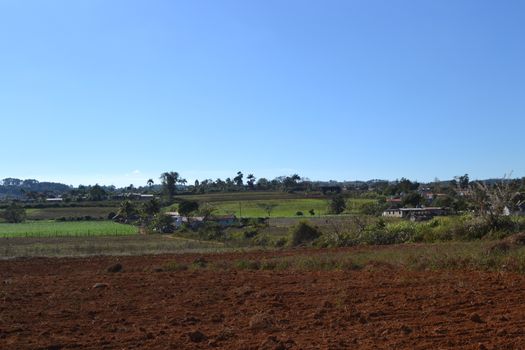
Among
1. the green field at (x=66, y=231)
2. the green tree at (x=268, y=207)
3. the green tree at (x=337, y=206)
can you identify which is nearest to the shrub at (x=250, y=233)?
the green field at (x=66, y=231)

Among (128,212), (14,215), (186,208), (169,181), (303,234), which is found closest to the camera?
(303,234)

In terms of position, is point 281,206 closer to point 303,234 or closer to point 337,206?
point 337,206

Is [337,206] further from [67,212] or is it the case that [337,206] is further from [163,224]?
[67,212]

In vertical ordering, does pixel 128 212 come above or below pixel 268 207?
below

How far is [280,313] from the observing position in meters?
12.0

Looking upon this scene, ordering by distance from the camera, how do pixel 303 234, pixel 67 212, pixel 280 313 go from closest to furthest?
pixel 280 313
pixel 303 234
pixel 67 212

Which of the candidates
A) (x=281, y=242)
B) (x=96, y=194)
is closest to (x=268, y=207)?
(x=281, y=242)

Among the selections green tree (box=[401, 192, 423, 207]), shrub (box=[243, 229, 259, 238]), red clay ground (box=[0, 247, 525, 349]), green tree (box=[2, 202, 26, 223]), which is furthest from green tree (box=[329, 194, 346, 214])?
red clay ground (box=[0, 247, 525, 349])

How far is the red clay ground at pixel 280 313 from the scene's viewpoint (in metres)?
9.27

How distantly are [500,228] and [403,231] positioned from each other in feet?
21.9

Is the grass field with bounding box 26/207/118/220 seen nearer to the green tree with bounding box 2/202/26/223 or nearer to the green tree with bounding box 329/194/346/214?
the green tree with bounding box 2/202/26/223

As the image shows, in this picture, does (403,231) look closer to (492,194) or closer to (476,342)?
(492,194)

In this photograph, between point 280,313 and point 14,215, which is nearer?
point 280,313

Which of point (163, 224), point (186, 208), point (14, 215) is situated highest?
point (186, 208)
